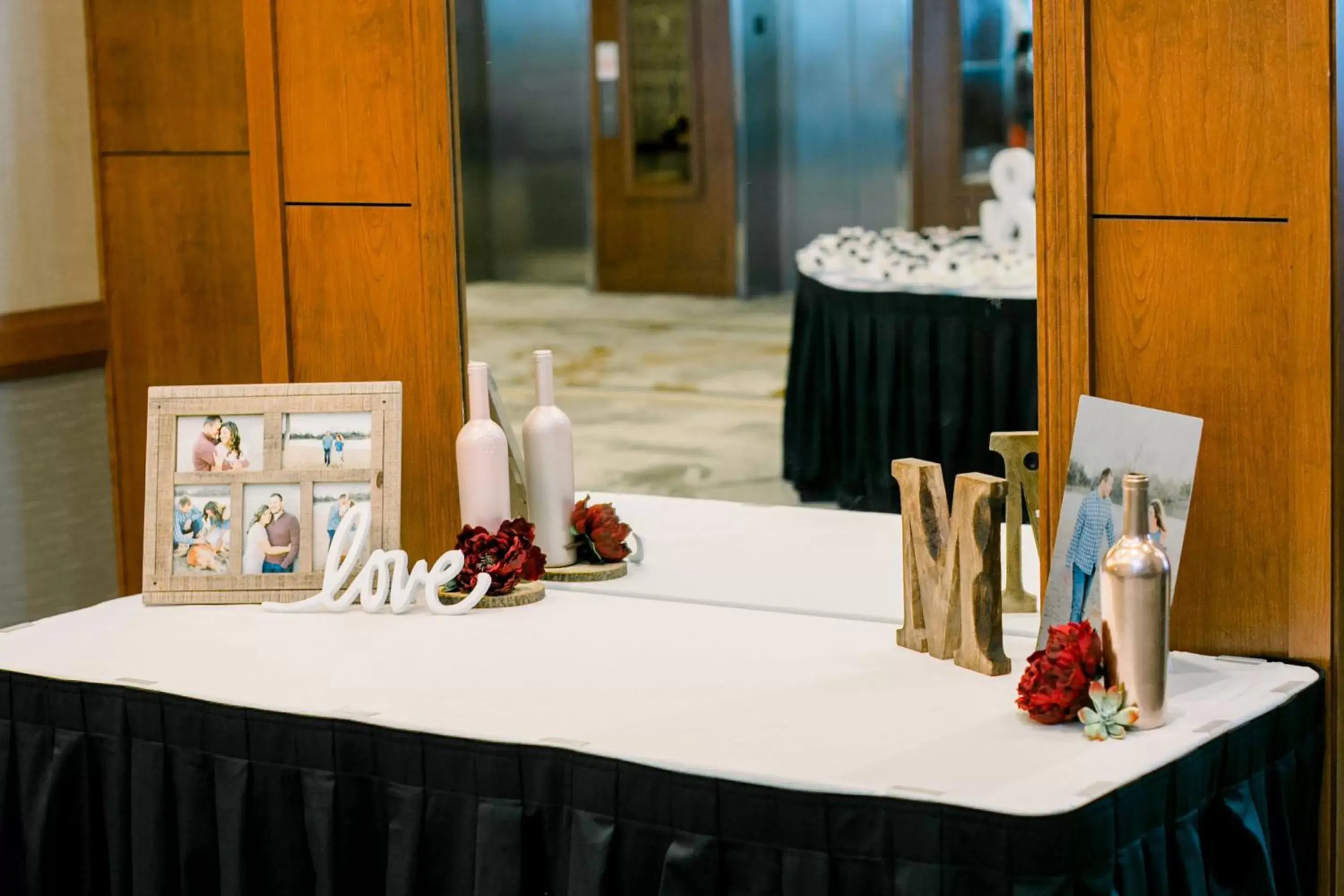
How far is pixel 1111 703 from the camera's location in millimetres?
1841

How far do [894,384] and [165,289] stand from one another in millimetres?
1845

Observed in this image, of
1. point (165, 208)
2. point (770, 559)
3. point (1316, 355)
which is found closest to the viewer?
point (1316, 355)

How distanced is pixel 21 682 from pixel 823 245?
1.17m

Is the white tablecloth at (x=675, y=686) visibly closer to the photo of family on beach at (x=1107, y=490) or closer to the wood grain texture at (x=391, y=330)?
the photo of family on beach at (x=1107, y=490)

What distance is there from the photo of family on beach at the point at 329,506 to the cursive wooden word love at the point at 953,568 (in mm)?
763

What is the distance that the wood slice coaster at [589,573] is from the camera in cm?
255

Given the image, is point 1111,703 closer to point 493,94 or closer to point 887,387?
point 887,387

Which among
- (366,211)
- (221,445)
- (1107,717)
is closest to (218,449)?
(221,445)

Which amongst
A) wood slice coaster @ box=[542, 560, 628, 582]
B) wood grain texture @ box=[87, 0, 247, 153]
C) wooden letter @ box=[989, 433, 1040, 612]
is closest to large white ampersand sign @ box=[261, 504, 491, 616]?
wood slice coaster @ box=[542, 560, 628, 582]

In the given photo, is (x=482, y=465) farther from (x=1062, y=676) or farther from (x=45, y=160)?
(x=45, y=160)

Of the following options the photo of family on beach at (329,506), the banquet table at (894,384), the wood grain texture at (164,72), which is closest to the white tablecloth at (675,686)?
the photo of family on beach at (329,506)

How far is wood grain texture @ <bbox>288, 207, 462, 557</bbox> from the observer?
265cm

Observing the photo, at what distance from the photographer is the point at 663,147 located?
2.45 meters

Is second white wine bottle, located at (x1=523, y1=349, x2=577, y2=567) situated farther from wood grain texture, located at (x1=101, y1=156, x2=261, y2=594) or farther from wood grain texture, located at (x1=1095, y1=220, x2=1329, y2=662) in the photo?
wood grain texture, located at (x1=101, y1=156, x2=261, y2=594)
